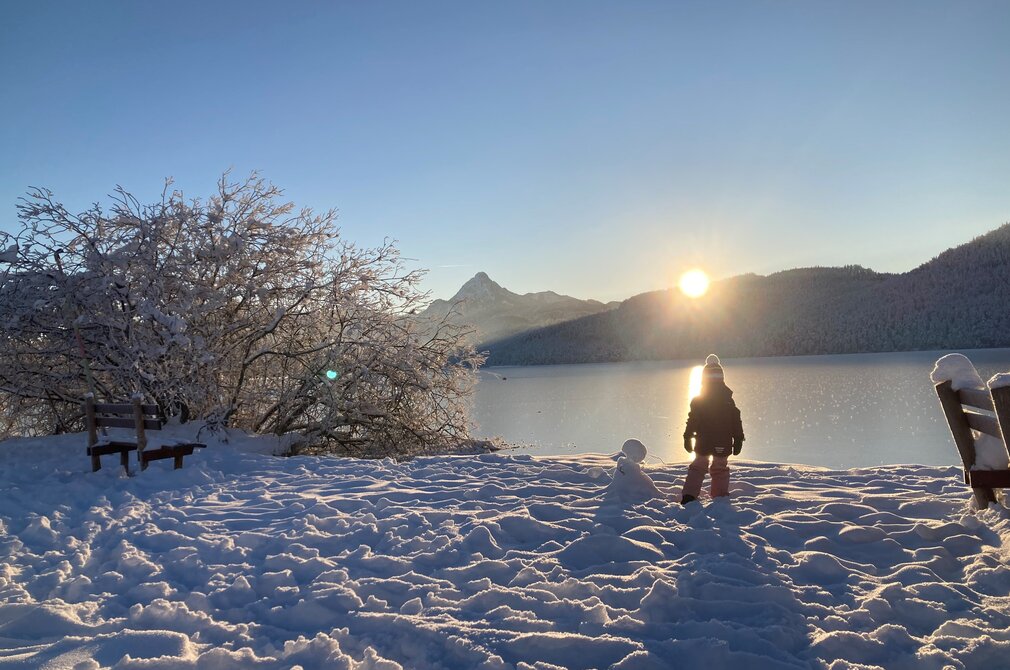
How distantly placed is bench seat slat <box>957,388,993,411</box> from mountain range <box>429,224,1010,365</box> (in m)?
85.3

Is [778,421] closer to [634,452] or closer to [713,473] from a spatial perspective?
[713,473]

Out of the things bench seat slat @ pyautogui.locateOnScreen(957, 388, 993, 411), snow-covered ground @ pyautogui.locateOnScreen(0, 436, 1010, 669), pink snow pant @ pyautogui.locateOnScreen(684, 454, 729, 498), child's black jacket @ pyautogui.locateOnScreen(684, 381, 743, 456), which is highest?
bench seat slat @ pyautogui.locateOnScreen(957, 388, 993, 411)

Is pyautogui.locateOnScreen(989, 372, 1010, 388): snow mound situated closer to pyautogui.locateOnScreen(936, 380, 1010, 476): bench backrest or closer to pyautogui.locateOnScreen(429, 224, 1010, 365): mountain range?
pyautogui.locateOnScreen(936, 380, 1010, 476): bench backrest

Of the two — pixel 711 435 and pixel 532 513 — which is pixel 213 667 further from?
pixel 711 435

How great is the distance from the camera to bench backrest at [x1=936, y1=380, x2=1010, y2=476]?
4784 millimetres

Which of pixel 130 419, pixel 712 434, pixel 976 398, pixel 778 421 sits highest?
pixel 130 419

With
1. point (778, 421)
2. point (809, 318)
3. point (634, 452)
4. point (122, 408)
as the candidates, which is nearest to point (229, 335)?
point (122, 408)

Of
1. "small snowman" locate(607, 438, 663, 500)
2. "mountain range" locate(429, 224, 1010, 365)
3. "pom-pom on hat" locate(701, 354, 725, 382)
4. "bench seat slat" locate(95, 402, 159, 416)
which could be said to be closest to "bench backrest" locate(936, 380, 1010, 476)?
"pom-pom on hat" locate(701, 354, 725, 382)

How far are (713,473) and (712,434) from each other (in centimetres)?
43

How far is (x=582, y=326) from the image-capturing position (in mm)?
149000

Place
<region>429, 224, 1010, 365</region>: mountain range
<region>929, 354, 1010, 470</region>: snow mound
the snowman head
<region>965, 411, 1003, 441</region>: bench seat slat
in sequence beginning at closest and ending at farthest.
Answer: <region>965, 411, 1003, 441</region>: bench seat slat → <region>929, 354, 1010, 470</region>: snow mound → the snowman head → <region>429, 224, 1010, 365</region>: mountain range

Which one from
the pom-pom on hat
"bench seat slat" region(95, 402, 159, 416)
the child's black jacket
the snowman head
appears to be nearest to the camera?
the child's black jacket

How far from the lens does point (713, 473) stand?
6582mm

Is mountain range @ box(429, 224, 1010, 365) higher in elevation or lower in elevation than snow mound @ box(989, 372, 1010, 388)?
higher
